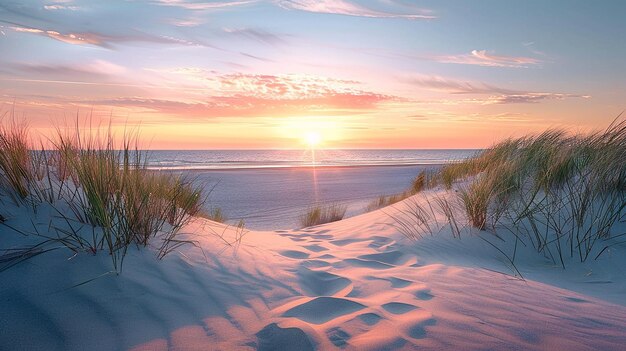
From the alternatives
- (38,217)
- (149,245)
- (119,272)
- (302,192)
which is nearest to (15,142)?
(38,217)

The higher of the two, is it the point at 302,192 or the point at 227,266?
the point at 227,266

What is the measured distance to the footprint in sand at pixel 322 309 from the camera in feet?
8.10

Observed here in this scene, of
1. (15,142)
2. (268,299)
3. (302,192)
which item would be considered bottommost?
(302,192)

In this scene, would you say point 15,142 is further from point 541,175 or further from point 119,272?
point 541,175

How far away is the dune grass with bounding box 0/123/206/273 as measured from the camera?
2742mm

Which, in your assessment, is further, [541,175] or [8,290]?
[541,175]

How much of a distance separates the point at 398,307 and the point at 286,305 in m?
0.74

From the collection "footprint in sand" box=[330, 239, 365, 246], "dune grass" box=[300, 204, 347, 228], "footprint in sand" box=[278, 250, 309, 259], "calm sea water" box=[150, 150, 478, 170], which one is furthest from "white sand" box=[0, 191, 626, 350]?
"calm sea water" box=[150, 150, 478, 170]

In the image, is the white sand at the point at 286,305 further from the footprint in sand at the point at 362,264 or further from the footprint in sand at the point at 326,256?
the footprint in sand at the point at 326,256

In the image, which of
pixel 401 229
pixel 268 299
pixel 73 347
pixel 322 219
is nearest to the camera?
pixel 73 347

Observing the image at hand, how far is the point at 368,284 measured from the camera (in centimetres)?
315

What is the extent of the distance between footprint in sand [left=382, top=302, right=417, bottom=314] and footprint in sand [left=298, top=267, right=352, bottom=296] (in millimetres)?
490

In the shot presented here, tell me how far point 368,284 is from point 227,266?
45.4 inches

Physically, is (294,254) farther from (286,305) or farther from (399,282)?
(286,305)
